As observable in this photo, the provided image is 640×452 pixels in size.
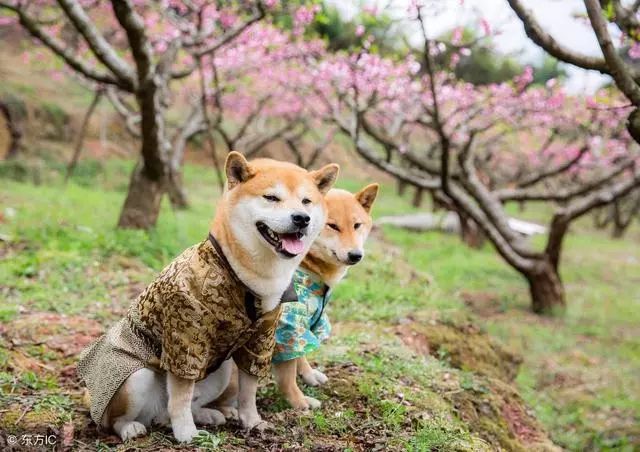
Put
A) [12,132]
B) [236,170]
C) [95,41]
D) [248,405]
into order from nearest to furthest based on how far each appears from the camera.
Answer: [236,170]
[248,405]
[95,41]
[12,132]

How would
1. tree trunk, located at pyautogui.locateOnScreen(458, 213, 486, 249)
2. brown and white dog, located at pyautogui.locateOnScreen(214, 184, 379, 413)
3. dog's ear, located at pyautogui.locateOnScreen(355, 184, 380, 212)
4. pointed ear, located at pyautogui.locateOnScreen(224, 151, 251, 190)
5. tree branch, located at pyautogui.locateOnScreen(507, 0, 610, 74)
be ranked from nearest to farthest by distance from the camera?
pointed ear, located at pyautogui.locateOnScreen(224, 151, 251, 190) < brown and white dog, located at pyautogui.locateOnScreen(214, 184, 379, 413) < tree branch, located at pyautogui.locateOnScreen(507, 0, 610, 74) < dog's ear, located at pyautogui.locateOnScreen(355, 184, 380, 212) < tree trunk, located at pyautogui.locateOnScreen(458, 213, 486, 249)

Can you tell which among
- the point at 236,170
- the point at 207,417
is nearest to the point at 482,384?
the point at 207,417

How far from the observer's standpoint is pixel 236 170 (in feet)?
11.5

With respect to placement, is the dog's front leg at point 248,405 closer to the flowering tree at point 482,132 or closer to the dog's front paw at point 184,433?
the dog's front paw at point 184,433

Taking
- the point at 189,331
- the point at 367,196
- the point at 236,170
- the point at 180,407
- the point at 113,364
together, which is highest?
the point at 236,170

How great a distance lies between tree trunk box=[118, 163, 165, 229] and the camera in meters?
9.24

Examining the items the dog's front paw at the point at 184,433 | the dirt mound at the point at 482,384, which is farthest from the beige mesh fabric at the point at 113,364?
the dirt mound at the point at 482,384

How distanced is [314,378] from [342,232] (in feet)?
3.76

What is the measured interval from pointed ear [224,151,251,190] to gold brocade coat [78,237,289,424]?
1.19 feet

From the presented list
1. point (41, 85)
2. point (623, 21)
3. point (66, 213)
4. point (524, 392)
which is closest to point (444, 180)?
point (524, 392)

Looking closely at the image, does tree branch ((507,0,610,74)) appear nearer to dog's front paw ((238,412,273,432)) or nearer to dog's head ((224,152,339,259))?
dog's head ((224,152,339,259))

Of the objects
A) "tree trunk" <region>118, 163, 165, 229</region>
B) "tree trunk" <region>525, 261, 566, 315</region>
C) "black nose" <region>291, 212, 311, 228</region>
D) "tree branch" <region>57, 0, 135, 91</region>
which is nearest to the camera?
"black nose" <region>291, 212, 311, 228</region>

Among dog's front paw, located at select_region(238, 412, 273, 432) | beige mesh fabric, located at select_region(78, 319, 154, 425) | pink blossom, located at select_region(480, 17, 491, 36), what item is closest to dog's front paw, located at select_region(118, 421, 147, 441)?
beige mesh fabric, located at select_region(78, 319, 154, 425)

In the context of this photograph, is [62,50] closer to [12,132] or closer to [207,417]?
[207,417]
